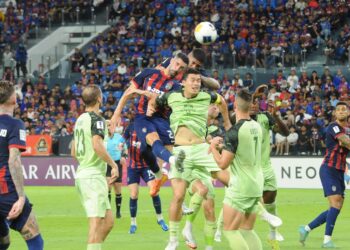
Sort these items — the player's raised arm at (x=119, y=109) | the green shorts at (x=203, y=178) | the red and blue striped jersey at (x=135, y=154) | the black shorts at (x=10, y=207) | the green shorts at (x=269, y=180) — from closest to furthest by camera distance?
the black shorts at (x=10, y=207) → the green shorts at (x=203, y=178) → the player's raised arm at (x=119, y=109) → the green shorts at (x=269, y=180) → the red and blue striped jersey at (x=135, y=154)

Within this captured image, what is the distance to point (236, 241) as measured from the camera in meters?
10.7

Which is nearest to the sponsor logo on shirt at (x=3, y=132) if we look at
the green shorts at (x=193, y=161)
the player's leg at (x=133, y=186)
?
the green shorts at (x=193, y=161)

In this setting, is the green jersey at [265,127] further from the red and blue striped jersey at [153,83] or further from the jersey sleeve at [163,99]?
the jersey sleeve at [163,99]

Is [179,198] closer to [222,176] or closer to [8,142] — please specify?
[222,176]

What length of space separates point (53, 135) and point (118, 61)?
753 cm

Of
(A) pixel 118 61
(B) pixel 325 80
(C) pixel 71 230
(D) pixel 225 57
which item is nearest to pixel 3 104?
(C) pixel 71 230

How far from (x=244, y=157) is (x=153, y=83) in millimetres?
4428

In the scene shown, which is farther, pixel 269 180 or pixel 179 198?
pixel 269 180

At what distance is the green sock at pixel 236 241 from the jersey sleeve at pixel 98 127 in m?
2.05

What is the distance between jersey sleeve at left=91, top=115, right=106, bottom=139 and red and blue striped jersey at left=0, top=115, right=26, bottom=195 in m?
1.28

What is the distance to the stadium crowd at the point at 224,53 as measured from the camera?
34.2 m

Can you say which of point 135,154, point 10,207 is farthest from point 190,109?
point 135,154

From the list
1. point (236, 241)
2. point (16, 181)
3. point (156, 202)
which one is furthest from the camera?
point (156, 202)

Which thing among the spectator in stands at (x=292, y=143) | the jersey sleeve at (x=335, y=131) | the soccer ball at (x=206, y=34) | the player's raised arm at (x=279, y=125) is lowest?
the spectator in stands at (x=292, y=143)
